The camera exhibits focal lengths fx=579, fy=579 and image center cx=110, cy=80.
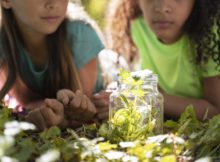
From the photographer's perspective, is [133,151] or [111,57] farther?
[111,57]

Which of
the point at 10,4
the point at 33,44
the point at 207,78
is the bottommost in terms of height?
the point at 207,78

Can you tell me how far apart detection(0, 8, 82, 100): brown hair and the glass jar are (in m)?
1.00

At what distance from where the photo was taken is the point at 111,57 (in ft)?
10.6

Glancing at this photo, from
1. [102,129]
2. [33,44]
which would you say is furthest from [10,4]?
[102,129]

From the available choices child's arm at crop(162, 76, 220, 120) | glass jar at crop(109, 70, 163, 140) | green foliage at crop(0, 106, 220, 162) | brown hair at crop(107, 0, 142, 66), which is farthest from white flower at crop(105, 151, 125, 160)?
brown hair at crop(107, 0, 142, 66)

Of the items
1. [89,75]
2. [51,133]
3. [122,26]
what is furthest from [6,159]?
[122,26]

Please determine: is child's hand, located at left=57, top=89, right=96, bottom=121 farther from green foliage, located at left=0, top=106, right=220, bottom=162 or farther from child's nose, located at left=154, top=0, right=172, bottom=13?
child's nose, located at left=154, top=0, right=172, bottom=13

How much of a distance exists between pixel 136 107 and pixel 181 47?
1353mm

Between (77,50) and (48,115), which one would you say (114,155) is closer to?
(48,115)

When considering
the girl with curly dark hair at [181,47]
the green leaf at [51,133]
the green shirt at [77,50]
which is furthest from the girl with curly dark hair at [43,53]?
the green leaf at [51,133]

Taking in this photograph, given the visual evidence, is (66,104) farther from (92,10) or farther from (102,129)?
(92,10)

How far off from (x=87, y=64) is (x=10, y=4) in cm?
46

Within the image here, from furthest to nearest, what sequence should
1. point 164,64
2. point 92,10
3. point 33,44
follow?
point 92,10, point 164,64, point 33,44

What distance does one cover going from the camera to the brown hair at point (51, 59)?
2.64 metres
